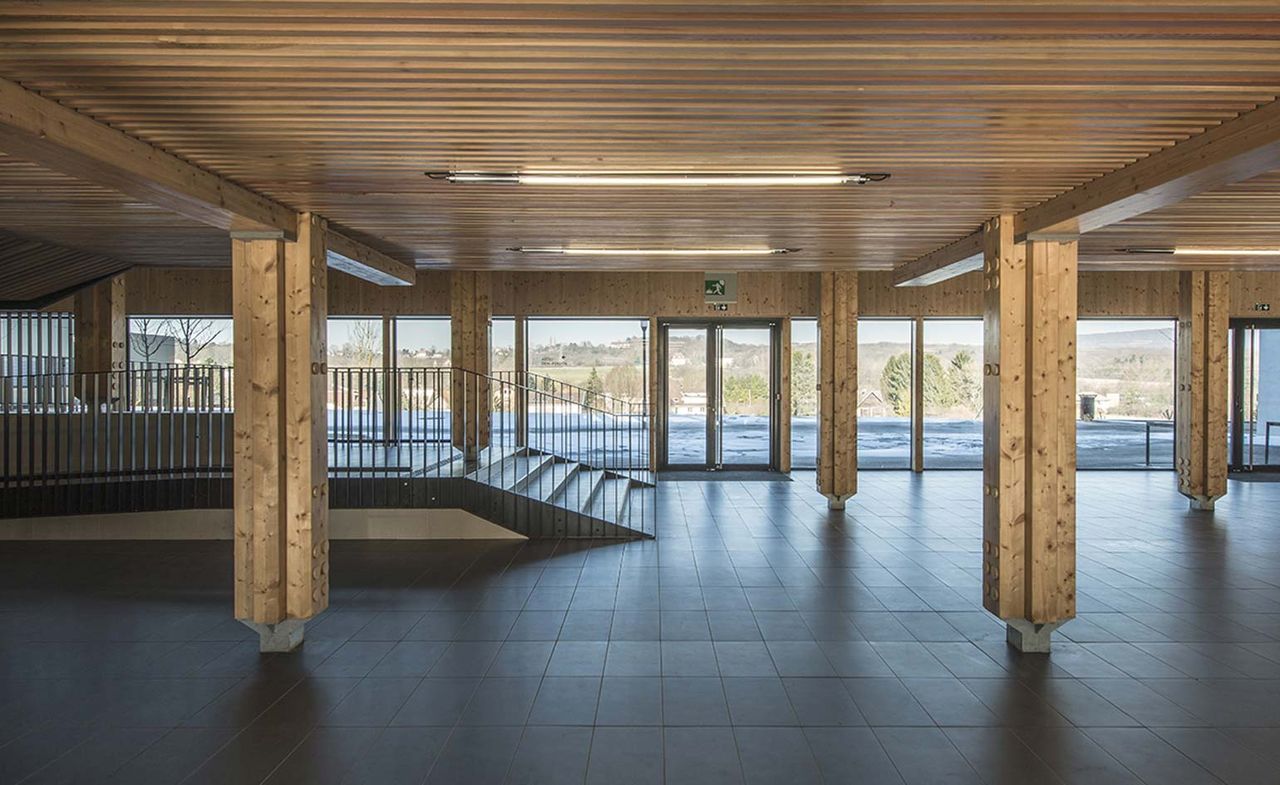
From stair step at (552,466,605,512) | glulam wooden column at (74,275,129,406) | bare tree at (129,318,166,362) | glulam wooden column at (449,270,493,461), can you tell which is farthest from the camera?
bare tree at (129,318,166,362)

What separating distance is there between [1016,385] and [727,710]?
287cm

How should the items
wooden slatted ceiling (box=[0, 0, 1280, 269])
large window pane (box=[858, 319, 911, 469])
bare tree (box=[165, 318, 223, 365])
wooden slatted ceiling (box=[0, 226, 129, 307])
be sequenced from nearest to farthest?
1. wooden slatted ceiling (box=[0, 0, 1280, 269])
2. wooden slatted ceiling (box=[0, 226, 129, 307])
3. bare tree (box=[165, 318, 223, 365])
4. large window pane (box=[858, 319, 911, 469])

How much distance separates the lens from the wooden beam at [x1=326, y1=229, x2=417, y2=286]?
6.42m

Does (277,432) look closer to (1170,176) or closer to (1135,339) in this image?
(1170,176)

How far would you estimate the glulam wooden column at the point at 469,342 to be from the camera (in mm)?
11406

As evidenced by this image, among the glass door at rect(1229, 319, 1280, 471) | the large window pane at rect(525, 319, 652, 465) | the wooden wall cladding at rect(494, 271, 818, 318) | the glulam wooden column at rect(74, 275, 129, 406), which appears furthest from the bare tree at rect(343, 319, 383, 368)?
the glass door at rect(1229, 319, 1280, 471)

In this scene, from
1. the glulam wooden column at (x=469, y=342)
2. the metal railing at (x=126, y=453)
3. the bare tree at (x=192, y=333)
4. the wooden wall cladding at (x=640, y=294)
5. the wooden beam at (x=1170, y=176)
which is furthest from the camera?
the wooden wall cladding at (x=640, y=294)

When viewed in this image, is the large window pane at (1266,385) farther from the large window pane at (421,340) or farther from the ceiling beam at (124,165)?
the ceiling beam at (124,165)

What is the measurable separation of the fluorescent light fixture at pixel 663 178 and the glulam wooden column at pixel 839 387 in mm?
6244

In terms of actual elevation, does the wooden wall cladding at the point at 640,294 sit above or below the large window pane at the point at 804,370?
above

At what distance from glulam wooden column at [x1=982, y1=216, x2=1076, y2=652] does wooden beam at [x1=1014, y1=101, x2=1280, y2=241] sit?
310 millimetres

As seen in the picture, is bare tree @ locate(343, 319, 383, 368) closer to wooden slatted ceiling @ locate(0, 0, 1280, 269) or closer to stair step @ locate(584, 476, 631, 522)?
stair step @ locate(584, 476, 631, 522)

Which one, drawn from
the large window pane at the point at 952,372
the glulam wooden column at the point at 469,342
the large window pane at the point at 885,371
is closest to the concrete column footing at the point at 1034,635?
the glulam wooden column at the point at 469,342

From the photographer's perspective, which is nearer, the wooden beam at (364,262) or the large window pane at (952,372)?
the wooden beam at (364,262)
